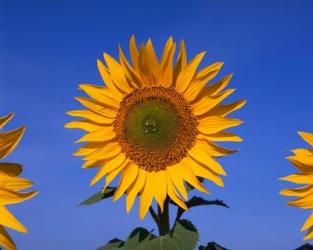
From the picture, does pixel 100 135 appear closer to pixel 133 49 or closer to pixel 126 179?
pixel 126 179

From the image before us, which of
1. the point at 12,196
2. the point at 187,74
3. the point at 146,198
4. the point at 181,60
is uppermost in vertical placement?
the point at 181,60

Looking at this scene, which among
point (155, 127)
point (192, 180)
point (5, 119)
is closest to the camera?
point (5, 119)

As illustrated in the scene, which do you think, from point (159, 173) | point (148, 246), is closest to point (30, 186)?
point (148, 246)

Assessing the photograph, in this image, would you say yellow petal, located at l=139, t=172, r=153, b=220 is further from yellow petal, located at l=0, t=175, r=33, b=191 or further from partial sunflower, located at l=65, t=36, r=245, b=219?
yellow petal, located at l=0, t=175, r=33, b=191

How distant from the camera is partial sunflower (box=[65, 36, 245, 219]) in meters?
7.04

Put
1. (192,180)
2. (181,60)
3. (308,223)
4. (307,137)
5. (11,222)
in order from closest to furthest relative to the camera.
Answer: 1. (11,222)
2. (308,223)
3. (307,137)
4. (181,60)
5. (192,180)

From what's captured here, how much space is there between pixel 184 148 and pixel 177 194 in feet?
2.05

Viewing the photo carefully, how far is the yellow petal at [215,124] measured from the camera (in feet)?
22.9

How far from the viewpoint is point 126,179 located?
284 inches

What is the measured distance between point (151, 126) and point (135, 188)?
82 centimetres

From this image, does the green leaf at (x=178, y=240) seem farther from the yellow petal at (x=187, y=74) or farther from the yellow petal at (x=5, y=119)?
the yellow petal at (x=5, y=119)

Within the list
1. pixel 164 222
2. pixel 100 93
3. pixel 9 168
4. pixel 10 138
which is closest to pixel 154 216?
pixel 164 222

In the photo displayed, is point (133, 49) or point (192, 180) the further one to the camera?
point (192, 180)

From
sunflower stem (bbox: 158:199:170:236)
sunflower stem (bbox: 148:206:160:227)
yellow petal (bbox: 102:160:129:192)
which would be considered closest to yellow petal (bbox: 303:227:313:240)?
sunflower stem (bbox: 158:199:170:236)
